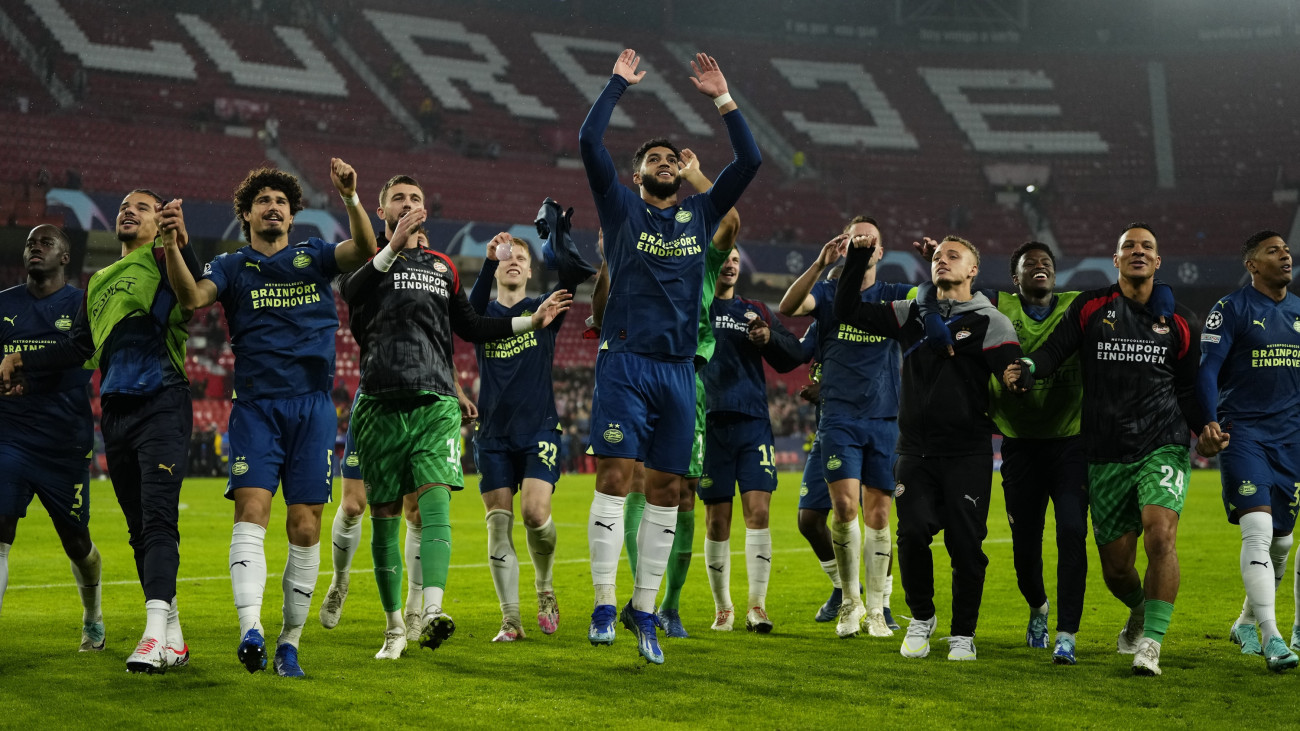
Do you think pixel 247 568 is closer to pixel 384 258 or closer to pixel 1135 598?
pixel 384 258

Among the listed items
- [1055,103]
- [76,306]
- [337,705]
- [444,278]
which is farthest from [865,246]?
[1055,103]

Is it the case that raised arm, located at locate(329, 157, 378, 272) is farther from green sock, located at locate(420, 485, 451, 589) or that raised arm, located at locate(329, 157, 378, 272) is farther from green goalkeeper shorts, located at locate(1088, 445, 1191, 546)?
green goalkeeper shorts, located at locate(1088, 445, 1191, 546)

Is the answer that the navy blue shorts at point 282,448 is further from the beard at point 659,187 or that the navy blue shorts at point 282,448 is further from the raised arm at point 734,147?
the raised arm at point 734,147

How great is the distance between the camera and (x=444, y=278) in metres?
6.60

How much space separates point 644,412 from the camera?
615 cm

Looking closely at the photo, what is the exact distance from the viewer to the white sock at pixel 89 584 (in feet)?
22.6

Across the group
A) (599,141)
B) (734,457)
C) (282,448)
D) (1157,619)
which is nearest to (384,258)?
(282,448)

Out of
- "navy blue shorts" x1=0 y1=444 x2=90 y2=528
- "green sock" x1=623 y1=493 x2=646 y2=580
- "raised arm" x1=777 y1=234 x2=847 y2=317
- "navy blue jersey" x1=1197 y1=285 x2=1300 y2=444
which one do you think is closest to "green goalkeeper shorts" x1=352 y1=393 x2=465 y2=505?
"green sock" x1=623 y1=493 x2=646 y2=580

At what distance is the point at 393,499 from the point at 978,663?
314cm

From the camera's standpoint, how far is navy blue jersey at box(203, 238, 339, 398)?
6082 millimetres

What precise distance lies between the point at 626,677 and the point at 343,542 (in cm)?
235

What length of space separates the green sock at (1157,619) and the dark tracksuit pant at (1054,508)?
1.65 feet

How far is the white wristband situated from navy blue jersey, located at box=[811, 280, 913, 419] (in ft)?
10.9

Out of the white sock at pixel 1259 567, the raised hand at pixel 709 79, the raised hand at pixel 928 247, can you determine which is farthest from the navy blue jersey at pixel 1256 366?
the raised hand at pixel 709 79
